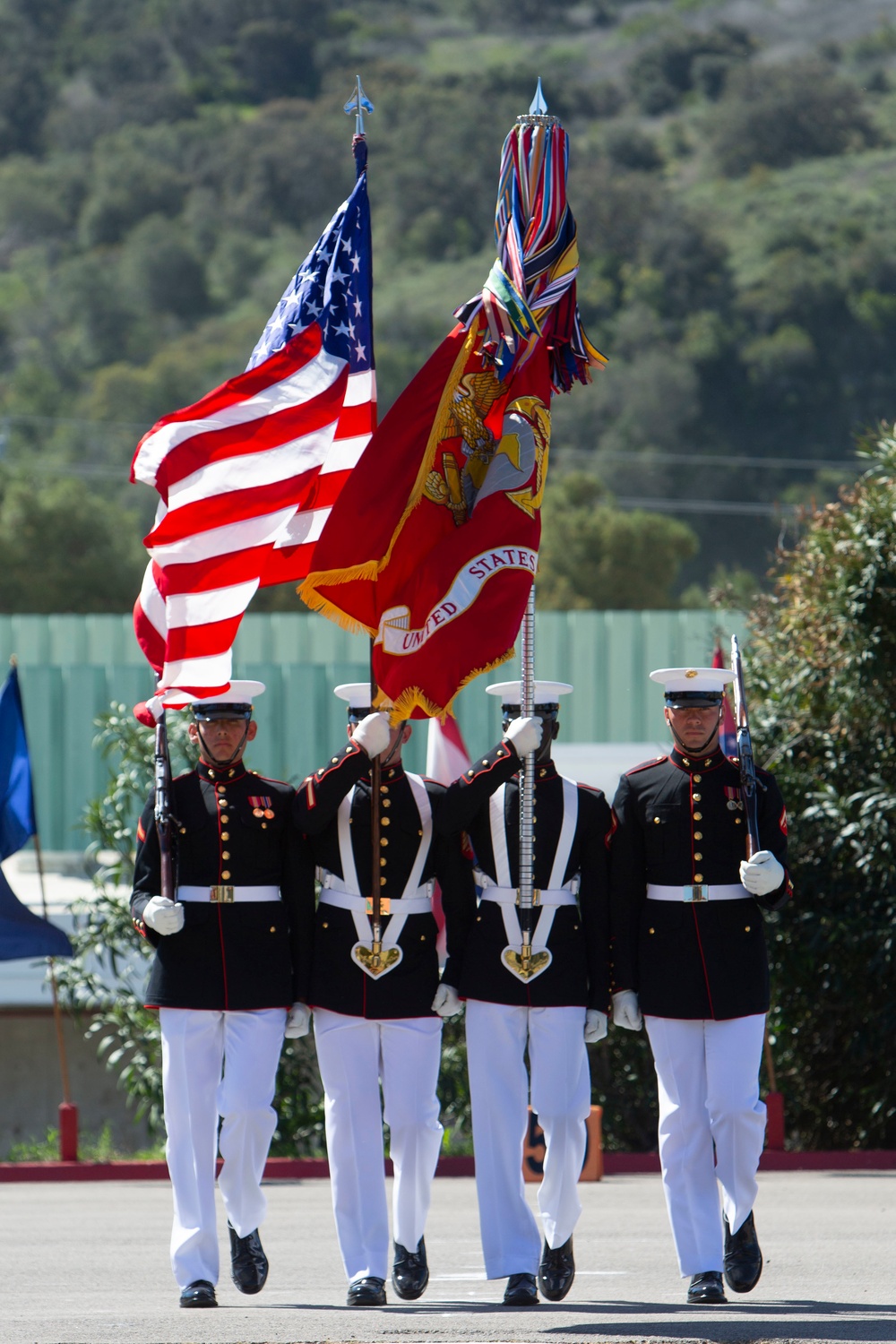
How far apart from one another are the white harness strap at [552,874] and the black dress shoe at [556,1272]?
3.25 feet

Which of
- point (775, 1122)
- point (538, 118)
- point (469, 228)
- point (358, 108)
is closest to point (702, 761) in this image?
point (538, 118)

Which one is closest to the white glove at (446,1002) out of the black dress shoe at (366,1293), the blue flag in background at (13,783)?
the black dress shoe at (366,1293)

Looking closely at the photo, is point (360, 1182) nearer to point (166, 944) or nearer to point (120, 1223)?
point (166, 944)

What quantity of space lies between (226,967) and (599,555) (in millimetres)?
40919

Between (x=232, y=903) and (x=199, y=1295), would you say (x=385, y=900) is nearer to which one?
(x=232, y=903)

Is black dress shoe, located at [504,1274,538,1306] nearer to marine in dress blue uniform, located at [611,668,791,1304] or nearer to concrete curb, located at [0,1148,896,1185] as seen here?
marine in dress blue uniform, located at [611,668,791,1304]

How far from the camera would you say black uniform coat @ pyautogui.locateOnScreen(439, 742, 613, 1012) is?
6891 millimetres

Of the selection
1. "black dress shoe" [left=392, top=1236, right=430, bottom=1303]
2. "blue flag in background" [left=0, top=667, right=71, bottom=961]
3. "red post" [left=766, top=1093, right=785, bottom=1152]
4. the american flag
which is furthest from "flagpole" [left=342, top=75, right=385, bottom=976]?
"red post" [left=766, top=1093, right=785, bottom=1152]

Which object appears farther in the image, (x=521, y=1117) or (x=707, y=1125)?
(x=521, y=1117)

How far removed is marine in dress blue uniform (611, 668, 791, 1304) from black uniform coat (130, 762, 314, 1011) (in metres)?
1.10

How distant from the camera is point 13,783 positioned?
11.5 meters

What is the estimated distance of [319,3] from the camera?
359 ft

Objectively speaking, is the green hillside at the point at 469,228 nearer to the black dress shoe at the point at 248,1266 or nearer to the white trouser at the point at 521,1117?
the white trouser at the point at 521,1117

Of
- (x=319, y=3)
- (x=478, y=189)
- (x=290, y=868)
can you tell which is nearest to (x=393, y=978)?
(x=290, y=868)
